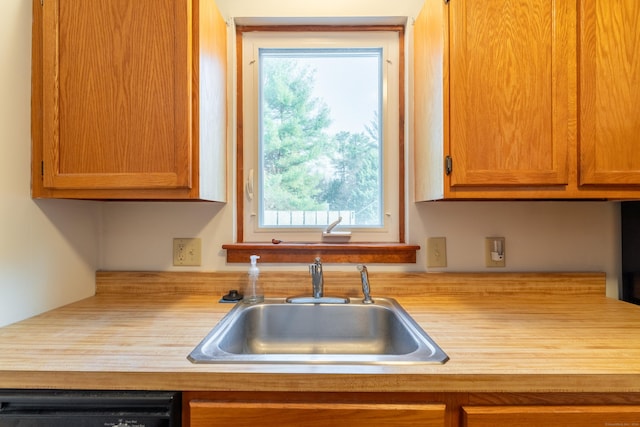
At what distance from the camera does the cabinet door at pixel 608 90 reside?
1095 millimetres

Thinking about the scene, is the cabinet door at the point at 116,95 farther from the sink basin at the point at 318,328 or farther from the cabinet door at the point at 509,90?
the cabinet door at the point at 509,90

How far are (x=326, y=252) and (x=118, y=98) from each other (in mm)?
906

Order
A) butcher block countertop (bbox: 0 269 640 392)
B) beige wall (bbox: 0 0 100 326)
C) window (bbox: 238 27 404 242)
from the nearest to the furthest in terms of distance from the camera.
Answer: butcher block countertop (bbox: 0 269 640 392)
beige wall (bbox: 0 0 100 326)
window (bbox: 238 27 404 242)

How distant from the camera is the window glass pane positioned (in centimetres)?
156

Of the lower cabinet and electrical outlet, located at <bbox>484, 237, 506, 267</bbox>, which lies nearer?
the lower cabinet

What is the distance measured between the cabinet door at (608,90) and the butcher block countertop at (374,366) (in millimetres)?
488

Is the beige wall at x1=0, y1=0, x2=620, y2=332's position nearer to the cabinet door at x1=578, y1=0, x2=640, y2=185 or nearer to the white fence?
the white fence

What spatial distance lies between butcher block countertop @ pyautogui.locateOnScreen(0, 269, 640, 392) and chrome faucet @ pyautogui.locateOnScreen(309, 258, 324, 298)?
0.25 feet

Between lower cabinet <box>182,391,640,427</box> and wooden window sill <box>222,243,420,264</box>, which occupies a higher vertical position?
wooden window sill <box>222,243,420,264</box>

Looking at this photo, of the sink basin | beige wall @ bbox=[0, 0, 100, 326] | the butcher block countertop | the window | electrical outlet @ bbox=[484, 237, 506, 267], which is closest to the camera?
the butcher block countertop

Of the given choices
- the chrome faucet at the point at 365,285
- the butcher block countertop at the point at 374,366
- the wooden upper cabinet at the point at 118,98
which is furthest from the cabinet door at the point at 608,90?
the wooden upper cabinet at the point at 118,98

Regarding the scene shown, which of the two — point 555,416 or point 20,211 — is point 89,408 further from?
point 555,416

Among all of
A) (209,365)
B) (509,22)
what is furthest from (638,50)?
(209,365)

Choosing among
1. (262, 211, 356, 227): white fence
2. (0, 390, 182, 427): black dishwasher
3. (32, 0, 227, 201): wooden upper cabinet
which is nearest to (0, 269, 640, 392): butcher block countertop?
(0, 390, 182, 427): black dishwasher
